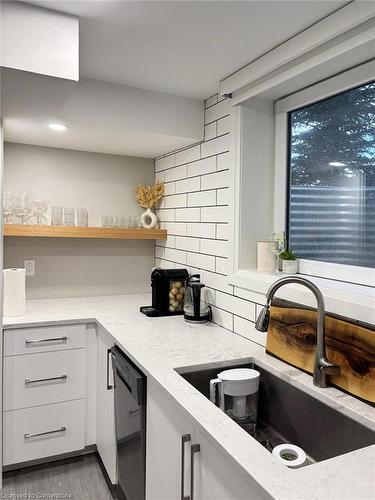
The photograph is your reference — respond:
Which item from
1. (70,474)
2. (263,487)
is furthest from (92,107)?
(70,474)

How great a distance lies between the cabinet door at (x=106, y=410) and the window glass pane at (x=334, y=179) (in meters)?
1.14

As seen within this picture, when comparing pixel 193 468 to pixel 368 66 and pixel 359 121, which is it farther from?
pixel 368 66

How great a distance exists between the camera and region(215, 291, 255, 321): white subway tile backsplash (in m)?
1.84

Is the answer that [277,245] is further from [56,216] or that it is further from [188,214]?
[56,216]

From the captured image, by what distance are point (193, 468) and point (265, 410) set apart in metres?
0.46

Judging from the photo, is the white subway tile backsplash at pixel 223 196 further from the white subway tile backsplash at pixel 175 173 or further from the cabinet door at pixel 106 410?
the cabinet door at pixel 106 410

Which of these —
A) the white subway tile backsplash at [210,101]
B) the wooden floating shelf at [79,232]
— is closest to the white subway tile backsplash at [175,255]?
the wooden floating shelf at [79,232]

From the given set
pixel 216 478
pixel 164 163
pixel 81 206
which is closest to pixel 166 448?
pixel 216 478

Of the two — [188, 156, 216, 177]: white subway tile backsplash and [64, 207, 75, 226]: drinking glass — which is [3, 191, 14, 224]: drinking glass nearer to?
[64, 207, 75, 226]: drinking glass

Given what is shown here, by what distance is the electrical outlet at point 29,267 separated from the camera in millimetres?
2551

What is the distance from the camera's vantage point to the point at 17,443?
80.7 inches

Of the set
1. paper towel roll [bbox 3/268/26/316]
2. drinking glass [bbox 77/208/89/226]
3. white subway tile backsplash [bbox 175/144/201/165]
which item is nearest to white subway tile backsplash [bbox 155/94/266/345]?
white subway tile backsplash [bbox 175/144/201/165]

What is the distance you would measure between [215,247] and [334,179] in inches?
29.1

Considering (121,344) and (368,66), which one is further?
(121,344)
